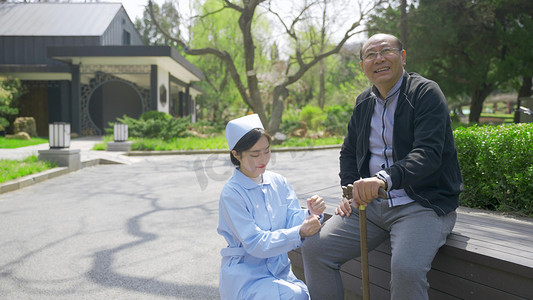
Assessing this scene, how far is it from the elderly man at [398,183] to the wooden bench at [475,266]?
0.42ft

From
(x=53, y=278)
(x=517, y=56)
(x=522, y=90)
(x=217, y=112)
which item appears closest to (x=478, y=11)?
(x=517, y=56)

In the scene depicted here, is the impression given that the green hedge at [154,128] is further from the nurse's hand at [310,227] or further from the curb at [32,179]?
the nurse's hand at [310,227]

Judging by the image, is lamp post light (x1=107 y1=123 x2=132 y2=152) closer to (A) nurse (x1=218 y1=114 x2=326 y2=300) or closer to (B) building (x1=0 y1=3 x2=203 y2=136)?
(B) building (x1=0 y1=3 x2=203 y2=136)

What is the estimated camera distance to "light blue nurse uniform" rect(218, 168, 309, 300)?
2037 mm

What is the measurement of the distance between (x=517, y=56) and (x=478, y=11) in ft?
8.06

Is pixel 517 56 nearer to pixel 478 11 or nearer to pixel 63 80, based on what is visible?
pixel 478 11

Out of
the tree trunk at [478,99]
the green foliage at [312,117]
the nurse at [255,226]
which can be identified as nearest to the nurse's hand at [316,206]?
the nurse at [255,226]

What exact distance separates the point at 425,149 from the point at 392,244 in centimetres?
52

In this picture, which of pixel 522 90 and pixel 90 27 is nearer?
pixel 522 90

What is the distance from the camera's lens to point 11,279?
339 centimetres

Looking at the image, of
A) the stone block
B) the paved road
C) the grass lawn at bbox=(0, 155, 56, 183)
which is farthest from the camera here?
the stone block

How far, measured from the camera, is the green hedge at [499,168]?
3.46 meters

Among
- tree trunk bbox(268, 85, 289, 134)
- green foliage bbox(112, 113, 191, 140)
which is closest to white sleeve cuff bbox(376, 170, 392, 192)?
green foliage bbox(112, 113, 191, 140)

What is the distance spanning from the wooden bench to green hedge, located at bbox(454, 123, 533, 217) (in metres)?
0.82
